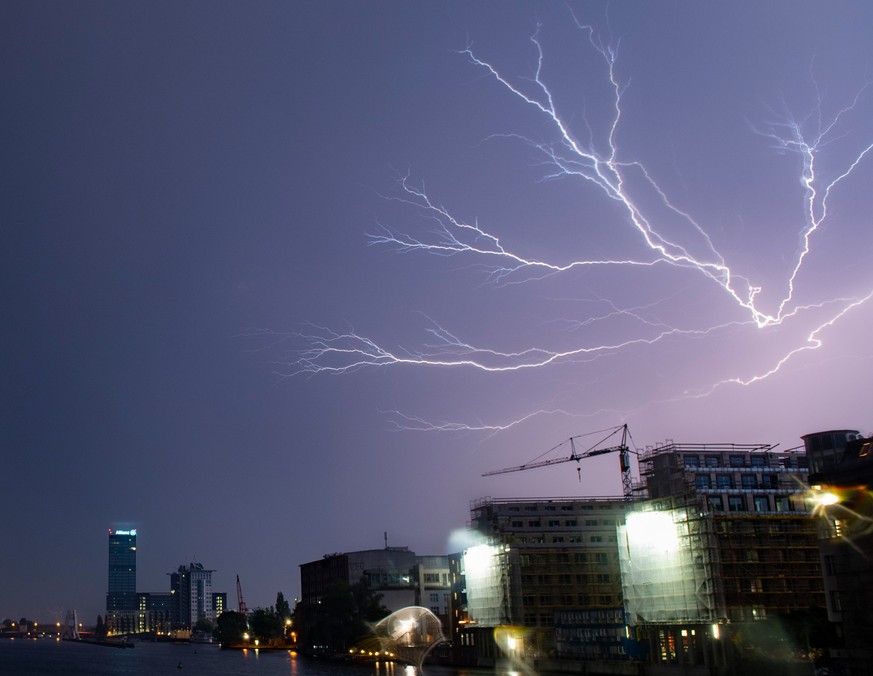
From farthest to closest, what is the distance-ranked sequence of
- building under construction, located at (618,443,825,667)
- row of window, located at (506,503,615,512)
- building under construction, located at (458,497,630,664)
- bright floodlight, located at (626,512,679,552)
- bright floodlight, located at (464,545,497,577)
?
row of window, located at (506,503,615,512), bright floodlight, located at (464,545,497,577), building under construction, located at (458,497,630,664), bright floodlight, located at (626,512,679,552), building under construction, located at (618,443,825,667)

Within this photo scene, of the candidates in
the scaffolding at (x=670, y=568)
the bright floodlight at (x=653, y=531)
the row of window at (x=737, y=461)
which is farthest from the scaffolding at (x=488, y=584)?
the row of window at (x=737, y=461)

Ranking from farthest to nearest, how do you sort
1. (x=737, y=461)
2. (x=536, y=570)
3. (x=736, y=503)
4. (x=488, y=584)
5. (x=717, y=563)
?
(x=488, y=584)
(x=536, y=570)
(x=737, y=461)
(x=736, y=503)
(x=717, y=563)

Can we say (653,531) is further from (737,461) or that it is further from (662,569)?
(737,461)

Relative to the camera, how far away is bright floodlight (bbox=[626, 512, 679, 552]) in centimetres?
7875

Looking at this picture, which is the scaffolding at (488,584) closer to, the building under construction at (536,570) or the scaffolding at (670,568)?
the building under construction at (536,570)

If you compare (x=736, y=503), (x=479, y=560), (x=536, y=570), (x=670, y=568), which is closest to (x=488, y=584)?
(x=479, y=560)

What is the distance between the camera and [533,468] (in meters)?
134

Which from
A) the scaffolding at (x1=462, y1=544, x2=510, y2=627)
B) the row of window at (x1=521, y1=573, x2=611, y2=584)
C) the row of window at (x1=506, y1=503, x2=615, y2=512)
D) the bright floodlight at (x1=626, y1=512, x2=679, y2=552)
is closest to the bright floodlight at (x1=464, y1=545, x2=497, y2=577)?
the scaffolding at (x1=462, y1=544, x2=510, y2=627)

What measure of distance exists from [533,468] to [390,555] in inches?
1567

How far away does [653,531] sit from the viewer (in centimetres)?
8106

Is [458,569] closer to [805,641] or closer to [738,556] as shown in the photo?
Answer: [738,556]

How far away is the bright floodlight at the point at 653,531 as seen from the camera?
258 ft

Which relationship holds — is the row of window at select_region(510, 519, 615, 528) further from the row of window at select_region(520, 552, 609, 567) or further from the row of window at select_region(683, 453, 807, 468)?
the row of window at select_region(683, 453, 807, 468)

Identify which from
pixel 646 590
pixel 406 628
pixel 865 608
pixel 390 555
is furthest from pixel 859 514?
pixel 390 555
